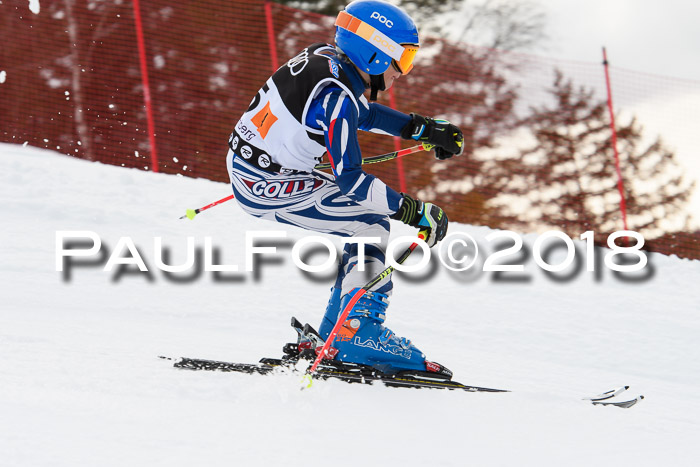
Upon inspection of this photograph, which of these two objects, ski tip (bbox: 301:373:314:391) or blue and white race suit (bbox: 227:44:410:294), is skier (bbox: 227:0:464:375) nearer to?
blue and white race suit (bbox: 227:44:410:294)

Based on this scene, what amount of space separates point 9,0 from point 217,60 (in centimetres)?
272

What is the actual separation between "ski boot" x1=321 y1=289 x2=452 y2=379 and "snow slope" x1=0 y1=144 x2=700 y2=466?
0.16 meters

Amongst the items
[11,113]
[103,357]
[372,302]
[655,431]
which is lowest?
[655,431]

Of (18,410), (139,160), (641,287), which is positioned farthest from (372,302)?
(139,160)

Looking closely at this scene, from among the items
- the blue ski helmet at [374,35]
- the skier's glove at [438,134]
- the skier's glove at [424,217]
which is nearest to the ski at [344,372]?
the skier's glove at [424,217]

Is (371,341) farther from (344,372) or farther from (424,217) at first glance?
(424,217)

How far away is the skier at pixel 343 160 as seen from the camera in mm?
3154

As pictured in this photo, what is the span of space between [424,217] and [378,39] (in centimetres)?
81

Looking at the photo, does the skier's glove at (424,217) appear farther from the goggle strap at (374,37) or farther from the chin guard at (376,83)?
the goggle strap at (374,37)

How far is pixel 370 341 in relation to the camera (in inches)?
136

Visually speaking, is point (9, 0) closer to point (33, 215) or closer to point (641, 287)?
point (33, 215)

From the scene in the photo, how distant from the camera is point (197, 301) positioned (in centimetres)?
487

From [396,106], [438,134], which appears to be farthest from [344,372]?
[396,106]

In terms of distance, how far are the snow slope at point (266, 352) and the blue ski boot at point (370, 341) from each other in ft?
0.51
